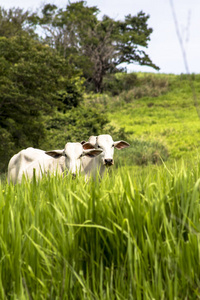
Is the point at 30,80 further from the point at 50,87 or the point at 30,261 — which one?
the point at 30,261

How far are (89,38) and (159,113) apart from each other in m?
13.9

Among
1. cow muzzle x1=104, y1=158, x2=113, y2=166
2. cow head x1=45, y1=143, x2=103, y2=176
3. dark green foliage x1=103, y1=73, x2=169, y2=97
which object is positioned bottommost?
cow muzzle x1=104, y1=158, x2=113, y2=166

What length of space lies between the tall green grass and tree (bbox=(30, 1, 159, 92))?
3708 cm

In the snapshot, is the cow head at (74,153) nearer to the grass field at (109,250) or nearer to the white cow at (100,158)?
the white cow at (100,158)

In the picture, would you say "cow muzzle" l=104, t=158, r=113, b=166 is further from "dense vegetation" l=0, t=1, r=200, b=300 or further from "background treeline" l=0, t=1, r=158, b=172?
"background treeline" l=0, t=1, r=158, b=172

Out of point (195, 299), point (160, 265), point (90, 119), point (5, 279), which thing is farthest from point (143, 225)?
point (90, 119)

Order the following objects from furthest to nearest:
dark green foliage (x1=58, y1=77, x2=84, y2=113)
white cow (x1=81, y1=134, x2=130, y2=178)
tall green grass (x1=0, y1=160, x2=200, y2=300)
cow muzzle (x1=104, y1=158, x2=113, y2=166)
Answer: dark green foliage (x1=58, y1=77, x2=84, y2=113)
white cow (x1=81, y1=134, x2=130, y2=178)
cow muzzle (x1=104, y1=158, x2=113, y2=166)
tall green grass (x1=0, y1=160, x2=200, y2=300)

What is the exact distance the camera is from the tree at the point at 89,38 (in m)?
40.1

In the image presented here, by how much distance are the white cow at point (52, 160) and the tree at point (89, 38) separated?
106ft

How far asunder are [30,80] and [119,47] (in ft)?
98.9

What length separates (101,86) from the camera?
138 ft

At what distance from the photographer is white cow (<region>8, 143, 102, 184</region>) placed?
20.0ft

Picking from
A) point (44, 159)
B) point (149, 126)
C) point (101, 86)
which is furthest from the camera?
point (101, 86)

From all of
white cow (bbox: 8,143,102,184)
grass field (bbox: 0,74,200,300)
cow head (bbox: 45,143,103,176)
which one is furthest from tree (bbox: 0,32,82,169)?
grass field (bbox: 0,74,200,300)
